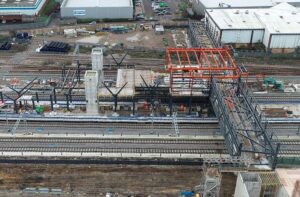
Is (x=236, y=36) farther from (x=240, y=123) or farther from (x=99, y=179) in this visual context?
(x=99, y=179)

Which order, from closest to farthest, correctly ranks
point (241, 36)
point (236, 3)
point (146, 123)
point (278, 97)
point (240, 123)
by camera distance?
point (240, 123) < point (146, 123) < point (278, 97) < point (241, 36) < point (236, 3)

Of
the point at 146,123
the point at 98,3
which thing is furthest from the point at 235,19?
the point at 146,123

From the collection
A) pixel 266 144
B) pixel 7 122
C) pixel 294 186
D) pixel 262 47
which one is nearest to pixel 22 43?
pixel 7 122

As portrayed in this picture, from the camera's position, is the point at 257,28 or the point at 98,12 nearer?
the point at 257,28

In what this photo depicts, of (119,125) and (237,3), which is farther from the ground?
(237,3)

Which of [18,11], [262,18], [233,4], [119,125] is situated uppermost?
[233,4]

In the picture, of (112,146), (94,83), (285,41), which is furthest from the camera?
(285,41)
